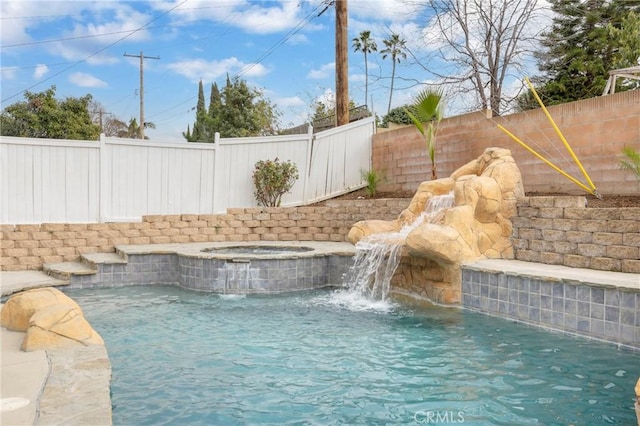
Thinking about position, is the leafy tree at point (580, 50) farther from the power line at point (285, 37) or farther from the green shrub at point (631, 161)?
the green shrub at point (631, 161)

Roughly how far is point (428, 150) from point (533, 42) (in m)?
6.15

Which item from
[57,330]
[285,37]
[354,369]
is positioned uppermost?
[285,37]

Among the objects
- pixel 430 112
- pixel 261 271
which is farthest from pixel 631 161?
pixel 261 271

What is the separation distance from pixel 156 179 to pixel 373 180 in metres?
4.35

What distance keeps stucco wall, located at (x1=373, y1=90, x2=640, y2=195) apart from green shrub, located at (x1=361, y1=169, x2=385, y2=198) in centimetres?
36

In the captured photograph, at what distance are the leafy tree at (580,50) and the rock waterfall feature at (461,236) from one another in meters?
12.1

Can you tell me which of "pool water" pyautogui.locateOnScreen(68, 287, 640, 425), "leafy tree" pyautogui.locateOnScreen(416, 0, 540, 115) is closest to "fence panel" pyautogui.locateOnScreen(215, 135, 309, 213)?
"pool water" pyautogui.locateOnScreen(68, 287, 640, 425)

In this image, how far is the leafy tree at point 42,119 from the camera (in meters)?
20.0

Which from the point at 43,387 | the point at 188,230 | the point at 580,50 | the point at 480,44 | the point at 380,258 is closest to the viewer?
the point at 43,387

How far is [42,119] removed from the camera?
2030 cm

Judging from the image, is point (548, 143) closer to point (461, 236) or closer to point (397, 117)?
point (461, 236)

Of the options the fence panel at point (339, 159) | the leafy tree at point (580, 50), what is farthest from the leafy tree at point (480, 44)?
the leafy tree at point (580, 50)

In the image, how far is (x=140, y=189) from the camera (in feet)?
31.8

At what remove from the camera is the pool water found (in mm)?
3096
